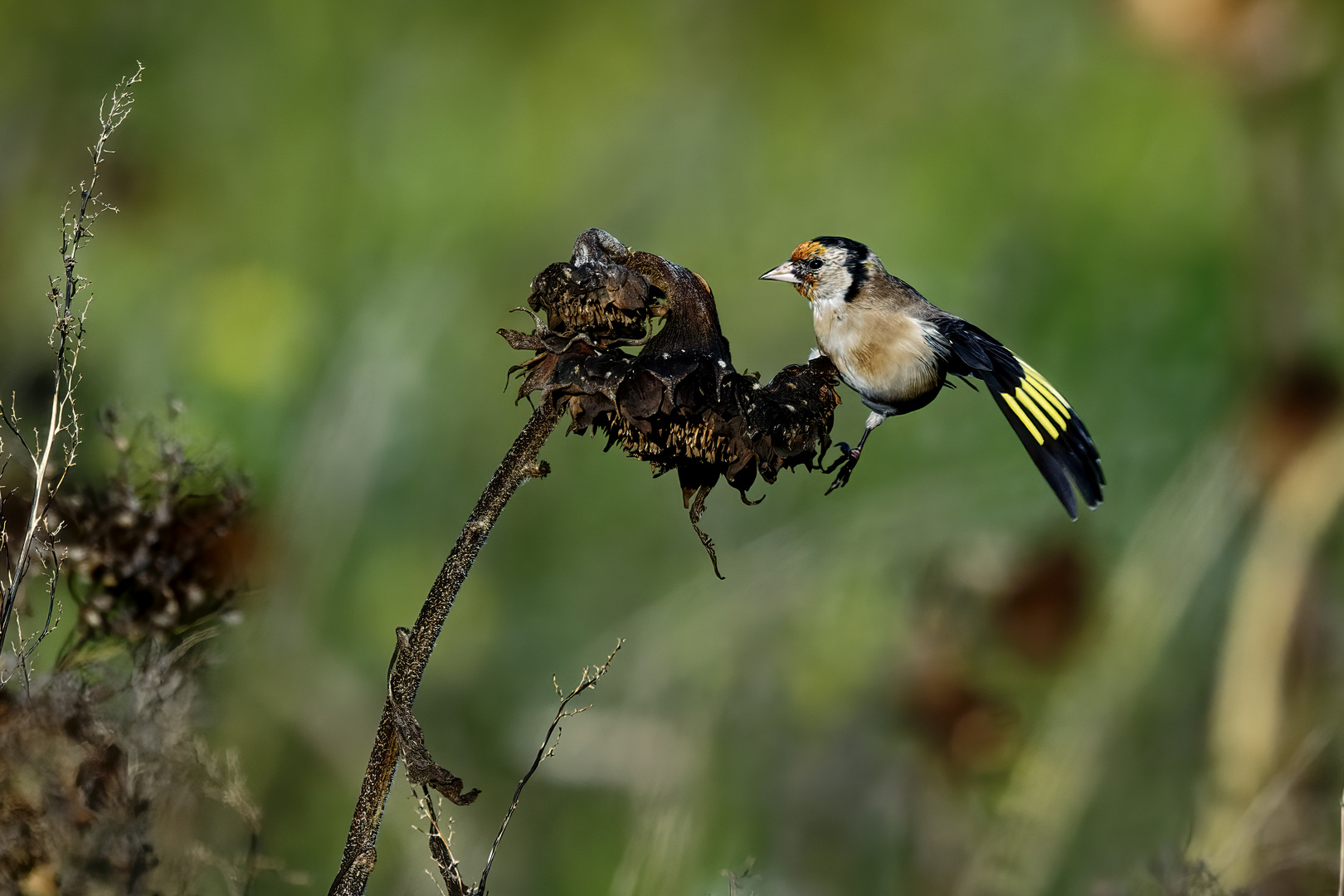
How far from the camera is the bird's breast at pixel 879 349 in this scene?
1.34m

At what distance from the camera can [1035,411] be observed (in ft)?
4.53

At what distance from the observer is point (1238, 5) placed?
8.29 ft

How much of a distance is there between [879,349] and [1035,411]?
0.21 m

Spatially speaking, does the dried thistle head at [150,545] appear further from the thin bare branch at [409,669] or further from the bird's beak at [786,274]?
the bird's beak at [786,274]

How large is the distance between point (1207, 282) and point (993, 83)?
670 mm

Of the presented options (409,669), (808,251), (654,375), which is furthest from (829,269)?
(409,669)

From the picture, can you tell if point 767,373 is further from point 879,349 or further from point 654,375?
point 654,375

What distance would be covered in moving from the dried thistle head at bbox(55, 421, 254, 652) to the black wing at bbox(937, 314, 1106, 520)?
870 mm

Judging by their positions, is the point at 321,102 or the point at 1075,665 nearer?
the point at 1075,665

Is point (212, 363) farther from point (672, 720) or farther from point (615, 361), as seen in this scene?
point (615, 361)

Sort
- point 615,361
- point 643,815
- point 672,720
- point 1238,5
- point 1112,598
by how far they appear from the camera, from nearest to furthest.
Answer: point 615,361
point 643,815
point 672,720
point 1112,598
point 1238,5

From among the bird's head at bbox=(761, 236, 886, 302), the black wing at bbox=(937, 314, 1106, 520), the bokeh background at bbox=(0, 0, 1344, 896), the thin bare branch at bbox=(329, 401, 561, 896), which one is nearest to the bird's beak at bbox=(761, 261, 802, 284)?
the bird's head at bbox=(761, 236, 886, 302)

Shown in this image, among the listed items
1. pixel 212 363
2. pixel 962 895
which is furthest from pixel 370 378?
pixel 962 895

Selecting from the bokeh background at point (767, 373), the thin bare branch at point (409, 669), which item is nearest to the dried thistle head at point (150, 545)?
the thin bare branch at point (409, 669)
